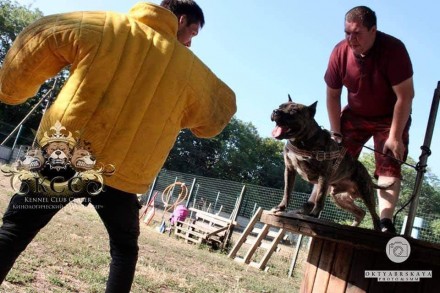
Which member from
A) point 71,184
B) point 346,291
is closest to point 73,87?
point 71,184

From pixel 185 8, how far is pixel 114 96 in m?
0.83

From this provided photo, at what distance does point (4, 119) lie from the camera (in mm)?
36219

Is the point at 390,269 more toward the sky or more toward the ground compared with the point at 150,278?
more toward the sky

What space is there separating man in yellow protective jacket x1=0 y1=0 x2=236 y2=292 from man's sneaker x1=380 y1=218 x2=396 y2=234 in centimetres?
150

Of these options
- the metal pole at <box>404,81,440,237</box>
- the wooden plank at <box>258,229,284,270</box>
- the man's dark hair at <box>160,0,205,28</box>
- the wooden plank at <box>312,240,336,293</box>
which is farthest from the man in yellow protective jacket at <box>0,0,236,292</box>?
the wooden plank at <box>258,229,284,270</box>

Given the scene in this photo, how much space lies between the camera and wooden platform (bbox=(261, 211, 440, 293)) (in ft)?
7.74

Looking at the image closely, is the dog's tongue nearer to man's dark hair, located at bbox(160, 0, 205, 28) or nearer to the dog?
the dog

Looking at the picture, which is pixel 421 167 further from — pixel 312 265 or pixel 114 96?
pixel 114 96

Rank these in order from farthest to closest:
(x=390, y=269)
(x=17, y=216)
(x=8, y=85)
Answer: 1. (x=390, y=269)
2. (x=8, y=85)
3. (x=17, y=216)

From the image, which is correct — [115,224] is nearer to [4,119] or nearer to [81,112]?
[81,112]

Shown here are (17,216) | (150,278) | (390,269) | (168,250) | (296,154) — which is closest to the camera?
(17,216)

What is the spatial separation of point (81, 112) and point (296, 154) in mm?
1360

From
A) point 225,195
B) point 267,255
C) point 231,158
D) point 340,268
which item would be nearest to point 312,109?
point 340,268

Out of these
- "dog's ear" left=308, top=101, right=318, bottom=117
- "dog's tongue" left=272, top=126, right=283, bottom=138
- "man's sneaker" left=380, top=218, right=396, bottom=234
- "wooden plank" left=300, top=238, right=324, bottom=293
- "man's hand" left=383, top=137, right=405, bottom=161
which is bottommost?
"wooden plank" left=300, top=238, right=324, bottom=293
